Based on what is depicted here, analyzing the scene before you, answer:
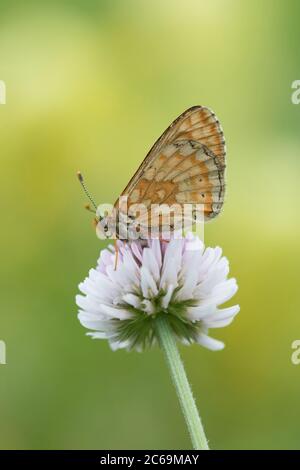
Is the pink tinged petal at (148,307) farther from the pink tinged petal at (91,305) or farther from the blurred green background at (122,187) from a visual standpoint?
the blurred green background at (122,187)

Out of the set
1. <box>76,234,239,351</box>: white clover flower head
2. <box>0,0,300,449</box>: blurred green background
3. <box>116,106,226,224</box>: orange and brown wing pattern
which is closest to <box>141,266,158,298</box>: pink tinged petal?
<box>76,234,239,351</box>: white clover flower head

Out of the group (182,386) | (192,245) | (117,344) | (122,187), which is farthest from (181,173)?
(122,187)

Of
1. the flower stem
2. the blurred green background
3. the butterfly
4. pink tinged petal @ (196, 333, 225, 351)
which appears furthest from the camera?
the blurred green background

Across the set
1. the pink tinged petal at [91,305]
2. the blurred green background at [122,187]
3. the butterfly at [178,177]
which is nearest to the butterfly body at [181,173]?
the butterfly at [178,177]

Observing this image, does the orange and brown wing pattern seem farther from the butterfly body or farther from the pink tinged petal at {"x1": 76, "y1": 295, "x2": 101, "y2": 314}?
the pink tinged petal at {"x1": 76, "y1": 295, "x2": 101, "y2": 314}

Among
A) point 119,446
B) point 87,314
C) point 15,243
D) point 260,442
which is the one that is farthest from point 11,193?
point 87,314

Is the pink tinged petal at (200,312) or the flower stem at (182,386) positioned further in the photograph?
the pink tinged petal at (200,312)

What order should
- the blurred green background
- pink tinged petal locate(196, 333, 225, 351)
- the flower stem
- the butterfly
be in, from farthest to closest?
the blurred green background
the butterfly
pink tinged petal locate(196, 333, 225, 351)
the flower stem
